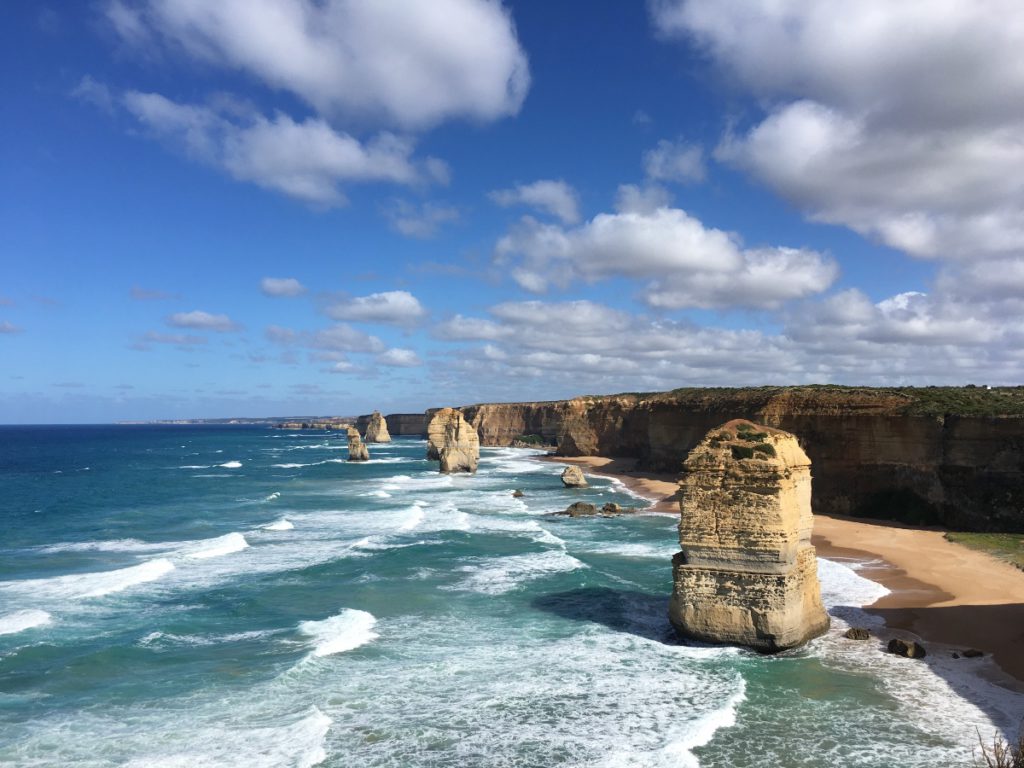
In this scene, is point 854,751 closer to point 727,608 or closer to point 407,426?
point 727,608

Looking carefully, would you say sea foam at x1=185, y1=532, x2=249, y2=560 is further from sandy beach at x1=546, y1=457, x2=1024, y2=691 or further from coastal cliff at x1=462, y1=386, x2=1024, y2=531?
coastal cliff at x1=462, y1=386, x2=1024, y2=531

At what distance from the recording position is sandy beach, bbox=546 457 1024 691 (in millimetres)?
18969

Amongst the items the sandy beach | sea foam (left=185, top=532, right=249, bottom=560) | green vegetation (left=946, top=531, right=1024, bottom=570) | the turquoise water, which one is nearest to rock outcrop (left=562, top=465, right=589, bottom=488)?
the turquoise water

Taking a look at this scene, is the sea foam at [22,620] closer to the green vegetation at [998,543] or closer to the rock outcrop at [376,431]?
the green vegetation at [998,543]

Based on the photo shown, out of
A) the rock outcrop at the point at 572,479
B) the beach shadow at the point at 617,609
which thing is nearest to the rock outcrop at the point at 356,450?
the rock outcrop at the point at 572,479

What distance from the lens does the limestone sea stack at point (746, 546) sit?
17.7 meters

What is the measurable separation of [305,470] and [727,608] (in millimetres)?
70387

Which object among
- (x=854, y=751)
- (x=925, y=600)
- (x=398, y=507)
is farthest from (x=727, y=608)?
(x=398, y=507)

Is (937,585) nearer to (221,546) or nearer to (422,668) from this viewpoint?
(422,668)

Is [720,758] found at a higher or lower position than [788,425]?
lower

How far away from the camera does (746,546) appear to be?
58.9 ft

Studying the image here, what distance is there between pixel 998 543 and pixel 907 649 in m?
16.7

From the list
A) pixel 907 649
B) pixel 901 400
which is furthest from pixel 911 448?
pixel 907 649

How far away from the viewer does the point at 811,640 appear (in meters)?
18.9
